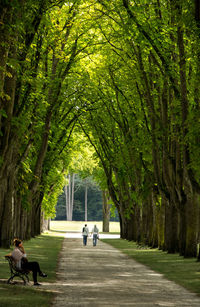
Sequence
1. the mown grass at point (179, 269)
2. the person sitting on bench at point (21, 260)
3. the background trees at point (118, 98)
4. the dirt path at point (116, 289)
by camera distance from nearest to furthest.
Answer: the dirt path at point (116, 289) → the person sitting on bench at point (21, 260) → the mown grass at point (179, 269) → the background trees at point (118, 98)

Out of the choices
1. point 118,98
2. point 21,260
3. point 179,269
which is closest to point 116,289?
point 21,260

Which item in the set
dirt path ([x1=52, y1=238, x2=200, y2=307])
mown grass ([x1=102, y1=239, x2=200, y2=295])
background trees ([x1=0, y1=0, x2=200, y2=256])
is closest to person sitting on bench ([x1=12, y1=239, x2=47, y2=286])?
Result: dirt path ([x1=52, y1=238, x2=200, y2=307])

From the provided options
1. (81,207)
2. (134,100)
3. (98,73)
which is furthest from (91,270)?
(81,207)

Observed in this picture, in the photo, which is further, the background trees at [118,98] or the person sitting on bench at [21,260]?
the background trees at [118,98]

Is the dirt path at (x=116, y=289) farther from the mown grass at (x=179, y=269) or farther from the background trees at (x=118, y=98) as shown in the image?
the background trees at (x=118, y=98)

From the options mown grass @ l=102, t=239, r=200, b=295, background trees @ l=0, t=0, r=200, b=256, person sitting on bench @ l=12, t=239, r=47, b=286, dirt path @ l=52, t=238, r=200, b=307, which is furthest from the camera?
background trees @ l=0, t=0, r=200, b=256

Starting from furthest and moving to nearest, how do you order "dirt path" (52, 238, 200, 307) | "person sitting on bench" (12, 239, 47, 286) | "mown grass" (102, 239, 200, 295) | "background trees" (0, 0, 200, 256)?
"background trees" (0, 0, 200, 256) → "mown grass" (102, 239, 200, 295) → "person sitting on bench" (12, 239, 47, 286) → "dirt path" (52, 238, 200, 307)

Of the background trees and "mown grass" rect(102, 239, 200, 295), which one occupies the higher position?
the background trees

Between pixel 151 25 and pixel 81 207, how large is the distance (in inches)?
4347

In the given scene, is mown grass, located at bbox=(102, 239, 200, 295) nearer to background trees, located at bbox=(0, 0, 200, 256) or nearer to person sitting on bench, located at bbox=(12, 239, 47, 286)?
background trees, located at bbox=(0, 0, 200, 256)

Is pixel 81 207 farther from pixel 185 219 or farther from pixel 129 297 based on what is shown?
pixel 129 297

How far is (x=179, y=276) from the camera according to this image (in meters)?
17.9

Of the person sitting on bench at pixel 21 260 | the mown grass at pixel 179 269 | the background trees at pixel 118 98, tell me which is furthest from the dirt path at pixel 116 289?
the background trees at pixel 118 98

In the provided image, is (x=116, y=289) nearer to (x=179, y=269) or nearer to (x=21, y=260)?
(x=21, y=260)
